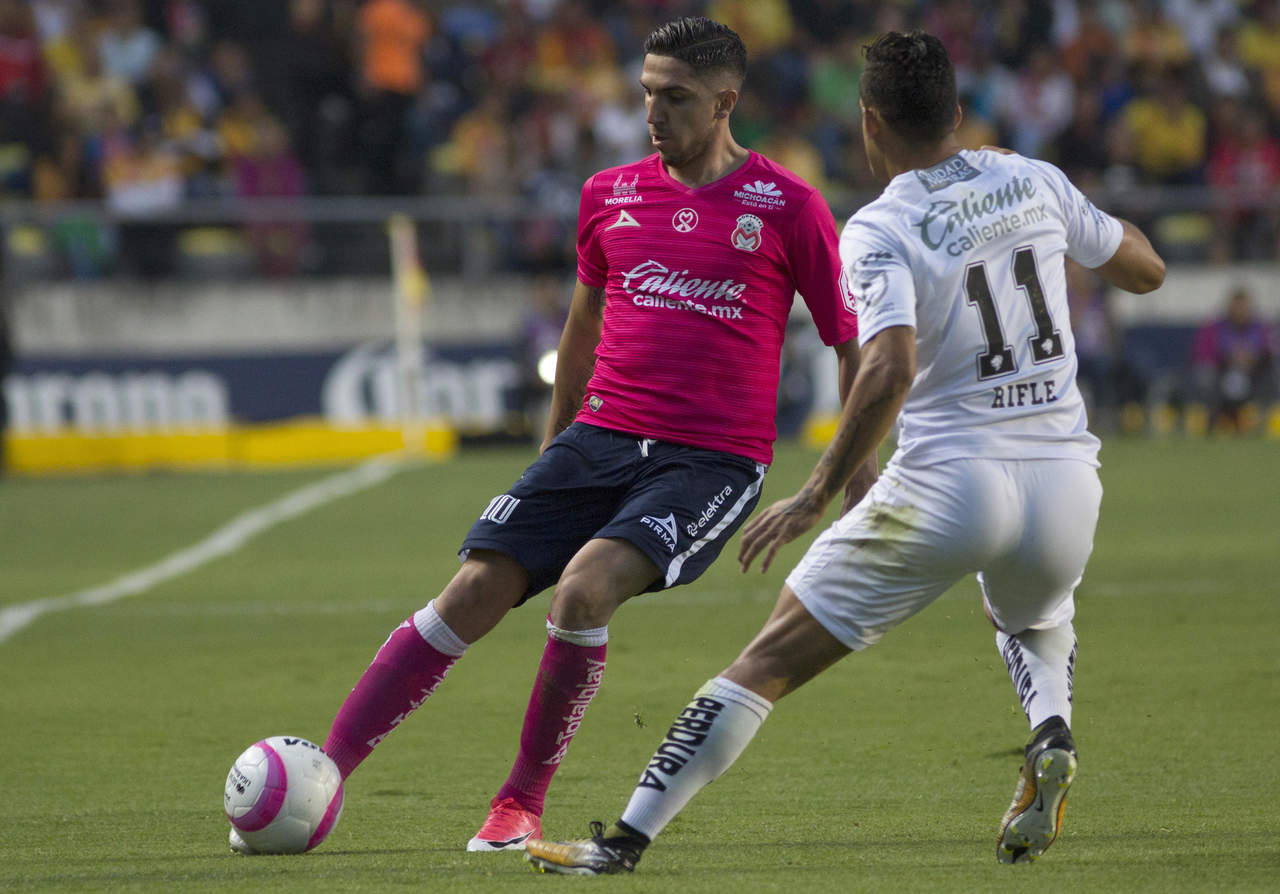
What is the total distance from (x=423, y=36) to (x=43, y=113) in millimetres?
4187

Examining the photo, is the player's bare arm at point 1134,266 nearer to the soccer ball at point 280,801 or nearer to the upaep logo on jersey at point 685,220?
the upaep logo on jersey at point 685,220

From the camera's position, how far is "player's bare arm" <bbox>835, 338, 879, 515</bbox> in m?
4.86

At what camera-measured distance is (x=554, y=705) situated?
492 cm

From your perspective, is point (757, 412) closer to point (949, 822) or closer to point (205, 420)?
point (949, 822)

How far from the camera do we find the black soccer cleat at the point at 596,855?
4.27 meters

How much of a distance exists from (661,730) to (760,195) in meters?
2.30

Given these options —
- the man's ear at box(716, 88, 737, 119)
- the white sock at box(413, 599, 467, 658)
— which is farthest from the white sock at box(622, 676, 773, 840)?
the man's ear at box(716, 88, 737, 119)

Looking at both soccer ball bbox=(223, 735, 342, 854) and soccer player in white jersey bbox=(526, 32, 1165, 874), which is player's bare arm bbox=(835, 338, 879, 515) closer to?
soccer player in white jersey bbox=(526, 32, 1165, 874)

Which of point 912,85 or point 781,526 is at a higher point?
point 912,85

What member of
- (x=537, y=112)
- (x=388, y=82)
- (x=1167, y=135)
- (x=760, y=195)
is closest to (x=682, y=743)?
(x=760, y=195)

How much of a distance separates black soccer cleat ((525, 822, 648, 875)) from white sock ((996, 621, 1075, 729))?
1087 mm

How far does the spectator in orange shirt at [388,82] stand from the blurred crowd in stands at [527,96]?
0.02m

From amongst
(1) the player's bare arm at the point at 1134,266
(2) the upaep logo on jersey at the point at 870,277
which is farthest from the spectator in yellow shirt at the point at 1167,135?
(2) the upaep logo on jersey at the point at 870,277

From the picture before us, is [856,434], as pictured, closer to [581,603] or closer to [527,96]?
[581,603]
